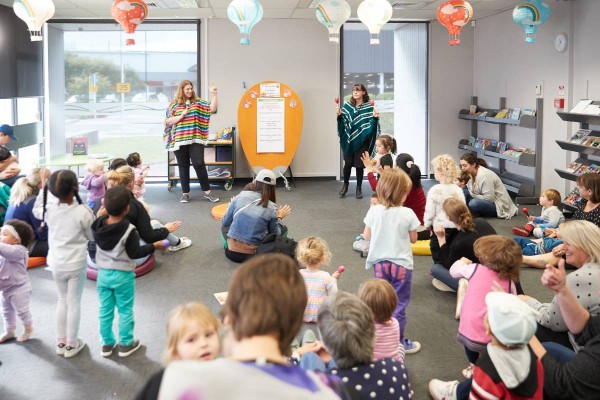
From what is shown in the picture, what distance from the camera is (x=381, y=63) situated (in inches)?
418

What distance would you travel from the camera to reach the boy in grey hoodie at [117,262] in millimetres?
3535

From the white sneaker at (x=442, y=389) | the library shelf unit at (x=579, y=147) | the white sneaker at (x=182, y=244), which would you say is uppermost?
the library shelf unit at (x=579, y=147)

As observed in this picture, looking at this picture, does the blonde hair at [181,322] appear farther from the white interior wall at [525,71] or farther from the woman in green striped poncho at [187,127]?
the white interior wall at [525,71]

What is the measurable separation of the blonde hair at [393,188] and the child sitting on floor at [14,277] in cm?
220

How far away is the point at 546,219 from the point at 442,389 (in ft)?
12.4

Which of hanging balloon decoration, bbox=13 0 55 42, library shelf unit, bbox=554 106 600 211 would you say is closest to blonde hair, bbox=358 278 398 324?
library shelf unit, bbox=554 106 600 211

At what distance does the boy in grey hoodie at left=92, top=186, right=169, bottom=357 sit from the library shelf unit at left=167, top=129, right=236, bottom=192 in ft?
19.3

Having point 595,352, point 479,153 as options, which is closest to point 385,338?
point 595,352

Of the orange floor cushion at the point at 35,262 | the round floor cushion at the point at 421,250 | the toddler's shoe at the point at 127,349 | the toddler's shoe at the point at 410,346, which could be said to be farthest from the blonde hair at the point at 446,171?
the orange floor cushion at the point at 35,262

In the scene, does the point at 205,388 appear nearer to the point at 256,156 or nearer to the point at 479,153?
the point at 256,156

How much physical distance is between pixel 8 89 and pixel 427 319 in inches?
267

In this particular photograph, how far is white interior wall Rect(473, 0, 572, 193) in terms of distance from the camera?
7906mm

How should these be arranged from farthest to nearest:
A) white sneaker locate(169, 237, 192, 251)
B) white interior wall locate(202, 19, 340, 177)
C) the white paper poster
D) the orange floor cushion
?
1. white interior wall locate(202, 19, 340, 177)
2. the white paper poster
3. white sneaker locate(169, 237, 192, 251)
4. the orange floor cushion

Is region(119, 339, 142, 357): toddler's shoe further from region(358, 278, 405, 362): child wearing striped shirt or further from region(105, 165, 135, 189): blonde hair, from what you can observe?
region(358, 278, 405, 362): child wearing striped shirt
